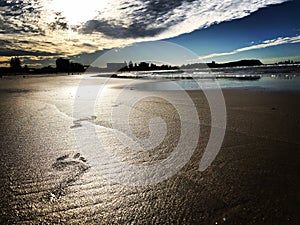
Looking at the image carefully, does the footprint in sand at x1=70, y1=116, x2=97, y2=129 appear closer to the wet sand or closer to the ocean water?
the wet sand

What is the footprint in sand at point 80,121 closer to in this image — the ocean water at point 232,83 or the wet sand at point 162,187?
the wet sand at point 162,187

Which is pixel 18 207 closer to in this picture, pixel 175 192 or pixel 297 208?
pixel 175 192

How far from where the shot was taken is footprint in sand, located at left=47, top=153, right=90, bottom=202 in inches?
83.0

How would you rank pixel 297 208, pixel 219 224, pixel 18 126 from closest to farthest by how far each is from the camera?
pixel 219 224
pixel 297 208
pixel 18 126

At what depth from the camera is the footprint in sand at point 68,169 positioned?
6.92 ft

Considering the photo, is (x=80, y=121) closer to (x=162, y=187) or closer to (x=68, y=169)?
(x=68, y=169)

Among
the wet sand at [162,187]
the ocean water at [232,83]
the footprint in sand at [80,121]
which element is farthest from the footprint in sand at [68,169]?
the ocean water at [232,83]

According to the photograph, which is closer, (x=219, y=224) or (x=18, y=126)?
(x=219, y=224)

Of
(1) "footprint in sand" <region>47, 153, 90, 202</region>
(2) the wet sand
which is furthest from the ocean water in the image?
(1) "footprint in sand" <region>47, 153, 90, 202</region>

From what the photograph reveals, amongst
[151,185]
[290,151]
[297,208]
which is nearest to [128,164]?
[151,185]

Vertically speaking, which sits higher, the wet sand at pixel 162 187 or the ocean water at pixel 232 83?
the ocean water at pixel 232 83

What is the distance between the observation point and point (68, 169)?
261cm

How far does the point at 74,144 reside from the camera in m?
3.48

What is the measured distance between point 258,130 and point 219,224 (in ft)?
9.19
